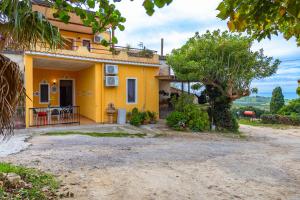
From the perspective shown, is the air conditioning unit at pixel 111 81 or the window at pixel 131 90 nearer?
the air conditioning unit at pixel 111 81

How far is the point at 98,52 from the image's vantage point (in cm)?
1619

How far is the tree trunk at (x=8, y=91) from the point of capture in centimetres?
312

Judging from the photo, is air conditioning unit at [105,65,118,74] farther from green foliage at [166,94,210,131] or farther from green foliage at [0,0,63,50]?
green foliage at [0,0,63,50]

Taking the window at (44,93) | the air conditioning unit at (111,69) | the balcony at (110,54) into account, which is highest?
the balcony at (110,54)

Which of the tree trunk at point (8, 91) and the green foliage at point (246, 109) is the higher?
the tree trunk at point (8, 91)

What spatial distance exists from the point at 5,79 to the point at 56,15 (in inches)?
39.5

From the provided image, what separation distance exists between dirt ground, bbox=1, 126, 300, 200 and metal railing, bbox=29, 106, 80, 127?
147 inches

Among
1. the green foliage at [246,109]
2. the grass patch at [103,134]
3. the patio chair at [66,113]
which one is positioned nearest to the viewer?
the grass patch at [103,134]

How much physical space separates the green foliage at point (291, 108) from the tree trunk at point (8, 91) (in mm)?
27914

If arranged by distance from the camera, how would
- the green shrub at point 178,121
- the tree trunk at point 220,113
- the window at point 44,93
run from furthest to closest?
the window at point 44,93 → the tree trunk at point 220,113 → the green shrub at point 178,121

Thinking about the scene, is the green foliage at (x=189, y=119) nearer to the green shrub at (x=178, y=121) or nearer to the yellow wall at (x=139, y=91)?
the green shrub at (x=178, y=121)

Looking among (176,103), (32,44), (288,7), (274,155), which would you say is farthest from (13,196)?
(176,103)

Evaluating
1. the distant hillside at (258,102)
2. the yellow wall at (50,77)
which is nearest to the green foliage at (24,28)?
the yellow wall at (50,77)

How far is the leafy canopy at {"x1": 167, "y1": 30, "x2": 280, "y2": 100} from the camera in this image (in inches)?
598
